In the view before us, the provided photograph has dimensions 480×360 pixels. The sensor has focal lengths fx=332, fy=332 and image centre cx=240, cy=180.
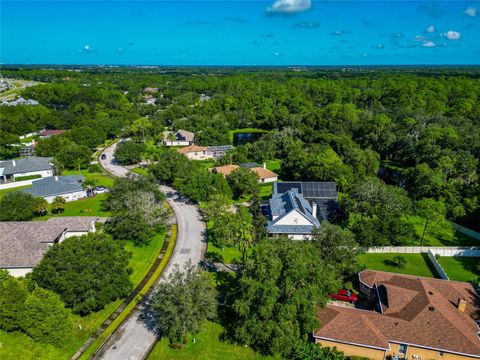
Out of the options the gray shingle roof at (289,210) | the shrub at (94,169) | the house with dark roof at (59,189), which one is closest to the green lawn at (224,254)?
the gray shingle roof at (289,210)

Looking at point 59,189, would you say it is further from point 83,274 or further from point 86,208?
point 83,274

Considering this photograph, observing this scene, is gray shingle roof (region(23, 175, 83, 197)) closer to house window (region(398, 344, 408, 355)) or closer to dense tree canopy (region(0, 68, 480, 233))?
dense tree canopy (region(0, 68, 480, 233))

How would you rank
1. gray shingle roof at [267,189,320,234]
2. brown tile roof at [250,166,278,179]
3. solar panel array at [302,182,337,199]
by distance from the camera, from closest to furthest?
gray shingle roof at [267,189,320,234] → solar panel array at [302,182,337,199] → brown tile roof at [250,166,278,179]

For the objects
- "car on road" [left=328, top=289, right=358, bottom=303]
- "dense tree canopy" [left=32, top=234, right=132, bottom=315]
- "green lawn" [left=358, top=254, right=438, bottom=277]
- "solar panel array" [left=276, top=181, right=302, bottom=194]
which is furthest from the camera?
"solar panel array" [left=276, top=181, right=302, bottom=194]

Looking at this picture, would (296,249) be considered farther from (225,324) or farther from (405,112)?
(405,112)

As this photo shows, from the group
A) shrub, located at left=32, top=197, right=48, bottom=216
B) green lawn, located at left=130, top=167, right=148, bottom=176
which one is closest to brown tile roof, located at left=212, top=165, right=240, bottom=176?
green lawn, located at left=130, top=167, right=148, bottom=176

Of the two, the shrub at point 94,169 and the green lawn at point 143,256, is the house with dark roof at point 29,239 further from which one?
the shrub at point 94,169

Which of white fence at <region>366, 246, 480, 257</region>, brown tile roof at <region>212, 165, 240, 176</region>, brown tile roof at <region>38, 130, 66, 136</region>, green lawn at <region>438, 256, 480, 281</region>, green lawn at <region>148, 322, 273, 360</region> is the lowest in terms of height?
green lawn at <region>438, 256, 480, 281</region>
